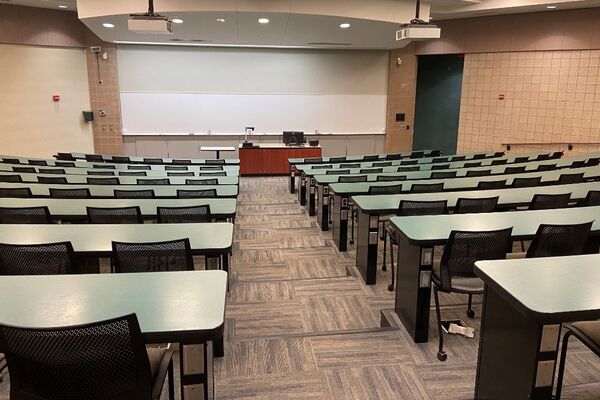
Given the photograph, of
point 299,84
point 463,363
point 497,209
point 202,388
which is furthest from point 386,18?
point 202,388

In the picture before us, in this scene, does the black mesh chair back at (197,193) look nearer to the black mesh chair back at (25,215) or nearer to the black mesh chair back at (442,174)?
the black mesh chair back at (25,215)

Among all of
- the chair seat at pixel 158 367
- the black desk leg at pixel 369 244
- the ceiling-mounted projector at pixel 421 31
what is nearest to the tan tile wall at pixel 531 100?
the ceiling-mounted projector at pixel 421 31

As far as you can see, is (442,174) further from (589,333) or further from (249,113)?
(249,113)

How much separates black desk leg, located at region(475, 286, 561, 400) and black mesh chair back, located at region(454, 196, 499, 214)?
199cm

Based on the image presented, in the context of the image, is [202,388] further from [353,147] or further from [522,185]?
[353,147]

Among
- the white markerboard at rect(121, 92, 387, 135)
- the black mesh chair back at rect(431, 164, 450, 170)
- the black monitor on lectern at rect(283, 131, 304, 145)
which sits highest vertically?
the white markerboard at rect(121, 92, 387, 135)

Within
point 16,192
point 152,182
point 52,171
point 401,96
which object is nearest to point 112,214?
point 16,192

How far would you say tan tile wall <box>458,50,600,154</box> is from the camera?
10328mm

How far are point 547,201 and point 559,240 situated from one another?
141 cm

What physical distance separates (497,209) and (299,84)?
886 centimetres

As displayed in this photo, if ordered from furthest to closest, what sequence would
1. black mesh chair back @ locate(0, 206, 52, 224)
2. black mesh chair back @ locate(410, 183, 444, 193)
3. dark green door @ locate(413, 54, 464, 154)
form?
dark green door @ locate(413, 54, 464, 154)
black mesh chair back @ locate(410, 183, 444, 193)
black mesh chair back @ locate(0, 206, 52, 224)

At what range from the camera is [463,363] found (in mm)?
2863

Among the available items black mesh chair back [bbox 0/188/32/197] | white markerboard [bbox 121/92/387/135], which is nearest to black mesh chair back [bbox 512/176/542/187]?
black mesh chair back [bbox 0/188/32/197]

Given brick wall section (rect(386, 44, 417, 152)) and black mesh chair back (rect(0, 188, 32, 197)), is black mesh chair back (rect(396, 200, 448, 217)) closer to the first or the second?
black mesh chair back (rect(0, 188, 32, 197))
